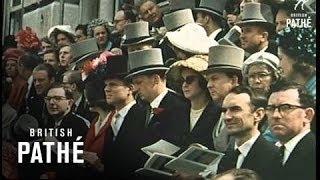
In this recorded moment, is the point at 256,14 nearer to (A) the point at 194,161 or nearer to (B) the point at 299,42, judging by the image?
(B) the point at 299,42

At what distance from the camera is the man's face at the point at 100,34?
5.13 feet

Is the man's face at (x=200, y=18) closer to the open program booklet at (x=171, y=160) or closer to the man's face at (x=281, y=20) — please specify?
the man's face at (x=281, y=20)

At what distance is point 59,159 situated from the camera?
61.1 inches

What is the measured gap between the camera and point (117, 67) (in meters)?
1.56

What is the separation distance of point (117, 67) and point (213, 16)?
34cm

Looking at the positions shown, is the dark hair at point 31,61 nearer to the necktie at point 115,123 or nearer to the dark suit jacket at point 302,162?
the necktie at point 115,123

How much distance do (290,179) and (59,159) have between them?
0.72 m

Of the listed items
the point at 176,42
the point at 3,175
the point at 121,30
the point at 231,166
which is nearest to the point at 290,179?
the point at 231,166

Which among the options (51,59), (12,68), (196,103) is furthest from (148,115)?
(12,68)

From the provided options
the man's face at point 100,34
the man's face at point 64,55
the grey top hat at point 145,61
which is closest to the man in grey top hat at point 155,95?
the grey top hat at point 145,61

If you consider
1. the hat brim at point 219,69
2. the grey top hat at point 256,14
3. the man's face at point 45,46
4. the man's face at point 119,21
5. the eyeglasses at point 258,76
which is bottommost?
the eyeglasses at point 258,76

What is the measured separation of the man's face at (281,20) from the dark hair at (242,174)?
448mm

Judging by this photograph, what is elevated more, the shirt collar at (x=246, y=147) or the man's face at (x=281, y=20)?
the man's face at (x=281, y=20)

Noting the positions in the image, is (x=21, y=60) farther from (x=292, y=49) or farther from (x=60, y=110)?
(x=292, y=49)
